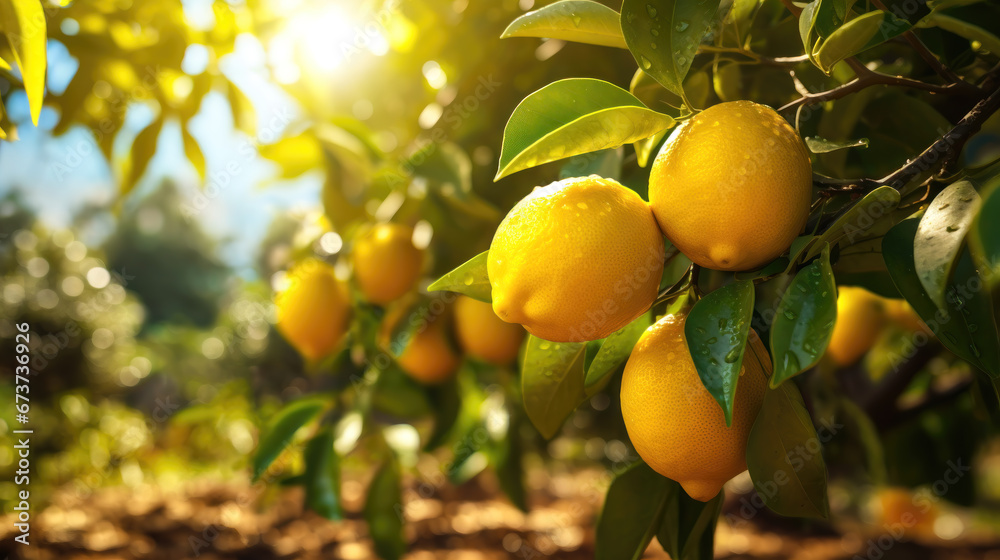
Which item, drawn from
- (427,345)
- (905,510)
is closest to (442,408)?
(427,345)

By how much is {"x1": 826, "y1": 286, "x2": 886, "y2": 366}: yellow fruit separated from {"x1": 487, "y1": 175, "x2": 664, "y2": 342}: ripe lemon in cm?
61

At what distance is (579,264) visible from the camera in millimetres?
365

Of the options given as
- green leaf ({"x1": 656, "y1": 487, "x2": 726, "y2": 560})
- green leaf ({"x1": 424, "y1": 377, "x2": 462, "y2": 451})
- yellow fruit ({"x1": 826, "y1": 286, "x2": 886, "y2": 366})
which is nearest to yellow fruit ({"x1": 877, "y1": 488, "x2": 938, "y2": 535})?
yellow fruit ({"x1": 826, "y1": 286, "x2": 886, "y2": 366})

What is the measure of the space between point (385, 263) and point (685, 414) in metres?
0.56

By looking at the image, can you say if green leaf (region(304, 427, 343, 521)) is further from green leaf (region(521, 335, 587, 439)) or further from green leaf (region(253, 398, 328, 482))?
green leaf (region(521, 335, 587, 439))

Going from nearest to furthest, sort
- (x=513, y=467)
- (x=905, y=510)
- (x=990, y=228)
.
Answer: (x=990, y=228)
(x=513, y=467)
(x=905, y=510)

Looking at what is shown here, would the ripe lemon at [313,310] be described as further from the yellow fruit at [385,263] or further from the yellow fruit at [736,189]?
the yellow fruit at [736,189]

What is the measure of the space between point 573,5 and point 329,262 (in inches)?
26.7

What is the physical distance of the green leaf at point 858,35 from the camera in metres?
0.34

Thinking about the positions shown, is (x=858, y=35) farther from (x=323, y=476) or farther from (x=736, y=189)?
(x=323, y=476)

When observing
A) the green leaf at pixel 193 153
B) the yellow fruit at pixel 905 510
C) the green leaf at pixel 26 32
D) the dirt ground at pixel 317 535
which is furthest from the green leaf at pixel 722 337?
the yellow fruit at pixel 905 510

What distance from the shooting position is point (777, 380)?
30 centimetres

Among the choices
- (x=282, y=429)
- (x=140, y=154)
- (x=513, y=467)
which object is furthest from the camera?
(x=513, y=467)

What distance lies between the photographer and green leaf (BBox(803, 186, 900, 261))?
12.5 inches
